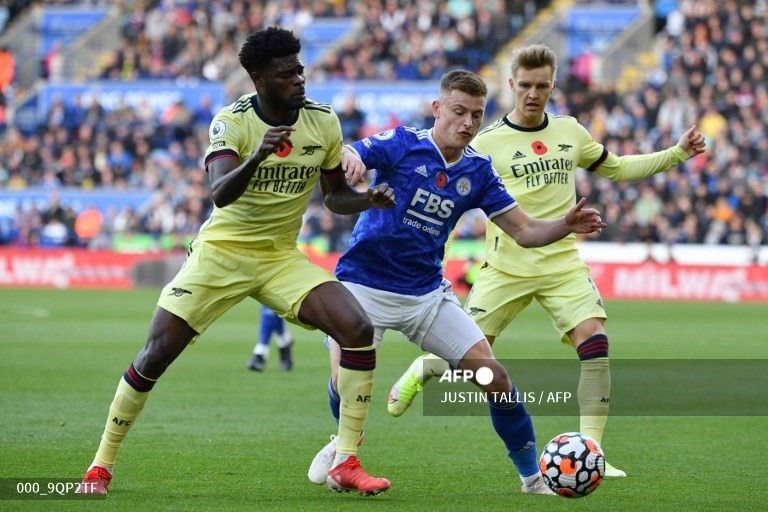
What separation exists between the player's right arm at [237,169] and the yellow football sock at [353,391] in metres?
1.19

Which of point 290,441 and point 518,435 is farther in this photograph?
point 290,441

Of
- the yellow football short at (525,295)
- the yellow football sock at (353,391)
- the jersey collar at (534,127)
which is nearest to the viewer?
the yellow football sock at (353,391)

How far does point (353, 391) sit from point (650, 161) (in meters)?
3.18

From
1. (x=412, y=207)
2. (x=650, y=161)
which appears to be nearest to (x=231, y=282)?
(x=412, y=207)

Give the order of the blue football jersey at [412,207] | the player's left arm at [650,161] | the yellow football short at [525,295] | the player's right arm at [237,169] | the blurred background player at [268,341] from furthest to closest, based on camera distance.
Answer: the blurred background player at [268,341], the player's left arm at [650,161], the yellow football short at [525,295], the blue football jersey at [412,207], the player's right arm at [237,169]

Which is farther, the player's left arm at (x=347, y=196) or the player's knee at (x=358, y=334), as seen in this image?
the player's knee at (x=358, y=334)

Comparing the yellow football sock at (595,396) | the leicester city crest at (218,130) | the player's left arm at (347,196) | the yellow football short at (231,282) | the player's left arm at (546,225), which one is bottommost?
the yellow football sock at (595,396)

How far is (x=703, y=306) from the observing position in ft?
89.5

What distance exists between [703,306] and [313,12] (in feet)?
60.1

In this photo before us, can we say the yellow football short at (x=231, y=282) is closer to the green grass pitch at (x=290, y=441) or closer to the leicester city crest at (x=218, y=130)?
the leicester city crest at (x=218, y=130)

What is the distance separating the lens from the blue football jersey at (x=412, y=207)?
802 cm

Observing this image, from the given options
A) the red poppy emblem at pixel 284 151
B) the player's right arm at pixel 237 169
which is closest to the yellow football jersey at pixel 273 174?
the red poppy emblem at pixel 284 151

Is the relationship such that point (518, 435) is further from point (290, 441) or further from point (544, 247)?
point (290, 441)

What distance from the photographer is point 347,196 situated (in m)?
7.95
